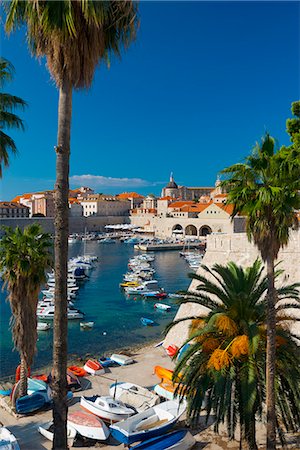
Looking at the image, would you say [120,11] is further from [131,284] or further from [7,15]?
[131,284]

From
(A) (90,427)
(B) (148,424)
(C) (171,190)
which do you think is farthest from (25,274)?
(C) (171,190)

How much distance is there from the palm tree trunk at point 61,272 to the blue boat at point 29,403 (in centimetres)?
689

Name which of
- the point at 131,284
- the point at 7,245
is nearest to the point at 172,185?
the point at 131,284

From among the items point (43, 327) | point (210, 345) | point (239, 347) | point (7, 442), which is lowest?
point (43, 327)

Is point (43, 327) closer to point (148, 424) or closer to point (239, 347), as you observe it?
point (148, 424)

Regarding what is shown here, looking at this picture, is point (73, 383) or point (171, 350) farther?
point (171, 350)

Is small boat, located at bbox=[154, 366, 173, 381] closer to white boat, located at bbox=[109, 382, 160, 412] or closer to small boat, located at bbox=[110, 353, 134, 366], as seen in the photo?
white boat, located at bbox=[109, 382, 160, 412]

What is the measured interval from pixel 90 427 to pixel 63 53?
898 centimetres

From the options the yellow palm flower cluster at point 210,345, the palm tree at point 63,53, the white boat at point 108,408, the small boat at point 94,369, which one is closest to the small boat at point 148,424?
the white boat at point 108,408

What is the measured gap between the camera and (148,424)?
10.1m

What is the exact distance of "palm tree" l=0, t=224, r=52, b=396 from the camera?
36.9 feet

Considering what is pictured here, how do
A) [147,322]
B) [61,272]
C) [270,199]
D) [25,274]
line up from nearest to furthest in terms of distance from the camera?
[61,272] < [270,199] < [25,274] < [147,322]

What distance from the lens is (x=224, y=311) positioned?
7.92 m

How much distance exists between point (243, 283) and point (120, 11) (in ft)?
19.2
